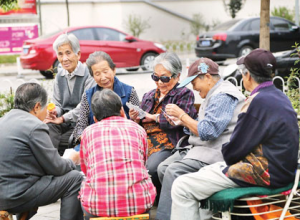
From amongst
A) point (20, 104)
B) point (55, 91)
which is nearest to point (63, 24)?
point (55, 91)

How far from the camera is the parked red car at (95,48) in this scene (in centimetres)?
1550

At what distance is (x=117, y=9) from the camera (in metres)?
26.0

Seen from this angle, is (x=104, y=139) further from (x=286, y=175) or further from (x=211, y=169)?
(x=286, y=175)

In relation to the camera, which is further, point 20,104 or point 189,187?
point 20,104

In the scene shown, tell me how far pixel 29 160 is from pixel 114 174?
0.75 m

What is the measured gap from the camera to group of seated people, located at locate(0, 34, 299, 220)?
3.52 meters

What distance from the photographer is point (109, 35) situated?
16500mm

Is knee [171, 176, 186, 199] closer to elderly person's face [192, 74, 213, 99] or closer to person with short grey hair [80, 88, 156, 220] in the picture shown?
person with short grey hair [80, 88, 156, 220]

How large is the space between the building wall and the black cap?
71.6 ft

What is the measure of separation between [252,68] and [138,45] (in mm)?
13217

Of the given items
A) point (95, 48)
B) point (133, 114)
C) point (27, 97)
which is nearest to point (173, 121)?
point (133, 114)

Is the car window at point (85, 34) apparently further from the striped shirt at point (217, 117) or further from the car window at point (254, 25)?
the striped shirt at point (217, 117)

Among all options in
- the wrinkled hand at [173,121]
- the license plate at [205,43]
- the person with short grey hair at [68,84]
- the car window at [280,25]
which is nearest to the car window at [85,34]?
the license plate at [205,43]

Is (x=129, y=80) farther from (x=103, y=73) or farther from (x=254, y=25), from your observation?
(x=103, y=73)
